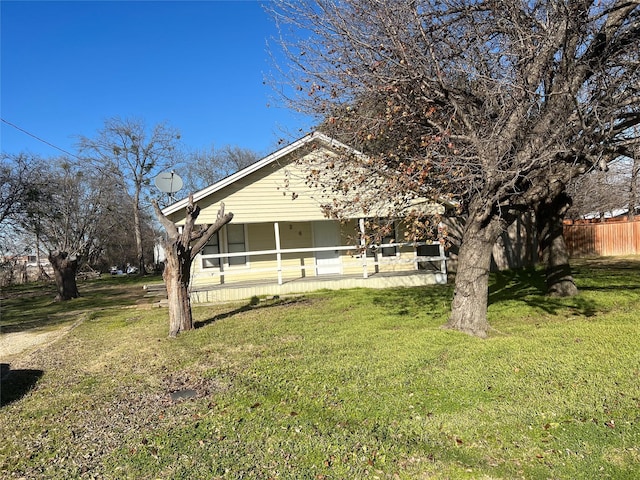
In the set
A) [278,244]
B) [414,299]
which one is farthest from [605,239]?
[278,244]

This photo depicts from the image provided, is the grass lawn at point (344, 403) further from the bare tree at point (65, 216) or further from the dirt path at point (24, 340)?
the bare tree at point (65, 216)

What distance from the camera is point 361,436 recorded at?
12.0ft

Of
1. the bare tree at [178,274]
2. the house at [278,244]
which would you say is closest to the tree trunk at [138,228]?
the house at [278,244]

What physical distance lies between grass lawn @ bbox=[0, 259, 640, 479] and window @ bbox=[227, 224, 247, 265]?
21.3 ft

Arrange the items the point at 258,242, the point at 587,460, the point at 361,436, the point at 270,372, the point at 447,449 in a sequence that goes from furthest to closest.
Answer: the point at 258,242
the point at 270,372
the point at 361,436
the point at 447,449
the point at 587,460

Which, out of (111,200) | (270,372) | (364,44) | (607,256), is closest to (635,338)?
(270,372)

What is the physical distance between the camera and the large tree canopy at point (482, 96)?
19.7 feet

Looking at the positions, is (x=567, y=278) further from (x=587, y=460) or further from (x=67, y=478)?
(x=67, y=478)

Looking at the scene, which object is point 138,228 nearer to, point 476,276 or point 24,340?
point 24,340

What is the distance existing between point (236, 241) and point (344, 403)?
435 inches

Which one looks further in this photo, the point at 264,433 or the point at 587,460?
the point at 264,433

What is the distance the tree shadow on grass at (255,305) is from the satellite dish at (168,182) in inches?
129

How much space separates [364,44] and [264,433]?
5.33 metres

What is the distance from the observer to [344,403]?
439cm
